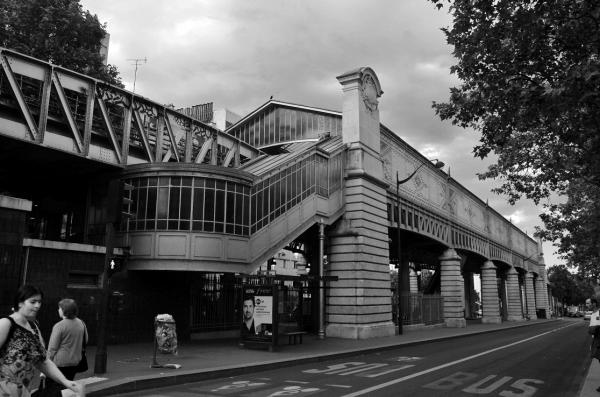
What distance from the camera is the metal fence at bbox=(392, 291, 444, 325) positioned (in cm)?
3369

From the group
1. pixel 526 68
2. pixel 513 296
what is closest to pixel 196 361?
pixel 526 68

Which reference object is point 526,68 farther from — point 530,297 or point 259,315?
point 530,297

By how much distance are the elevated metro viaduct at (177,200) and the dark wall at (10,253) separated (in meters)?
0.03

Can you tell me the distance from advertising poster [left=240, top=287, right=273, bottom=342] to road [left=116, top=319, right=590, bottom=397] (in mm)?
2476

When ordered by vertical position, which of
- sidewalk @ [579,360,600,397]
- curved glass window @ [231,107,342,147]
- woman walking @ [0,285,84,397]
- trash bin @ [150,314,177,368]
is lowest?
sidewalk @ [579,360,600,397]

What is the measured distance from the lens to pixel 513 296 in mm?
63219

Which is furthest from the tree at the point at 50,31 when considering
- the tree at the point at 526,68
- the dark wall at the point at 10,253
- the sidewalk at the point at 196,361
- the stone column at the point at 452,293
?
the stone column at the point at 452,293

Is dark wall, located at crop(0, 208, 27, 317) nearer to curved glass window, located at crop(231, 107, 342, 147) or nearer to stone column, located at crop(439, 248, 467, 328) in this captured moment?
curved glass window, located at crop(231, 107, 342, 147)

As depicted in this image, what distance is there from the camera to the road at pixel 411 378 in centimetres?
1003

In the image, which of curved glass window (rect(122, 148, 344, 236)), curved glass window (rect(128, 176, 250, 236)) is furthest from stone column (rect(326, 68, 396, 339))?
curved glass window (rect(128, 176, 250, 236))

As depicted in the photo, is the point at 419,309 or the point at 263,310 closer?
the point at 263,310

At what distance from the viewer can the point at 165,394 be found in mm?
9633

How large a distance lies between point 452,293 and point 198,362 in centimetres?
3117

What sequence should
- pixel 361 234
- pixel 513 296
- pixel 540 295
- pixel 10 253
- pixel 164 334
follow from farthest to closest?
pixel 540 295 → pixel 513 296 → pixel 361 234 → pixel 10 253 → pixel 164 334
